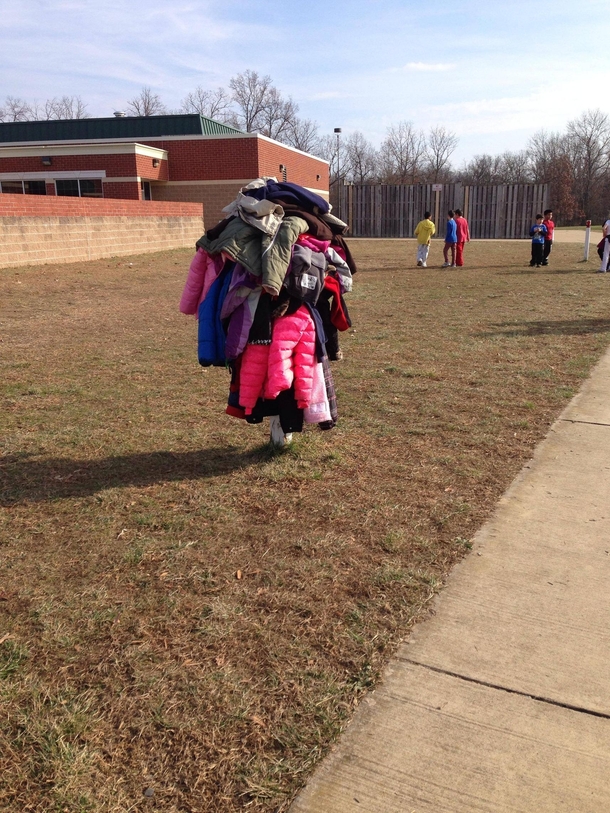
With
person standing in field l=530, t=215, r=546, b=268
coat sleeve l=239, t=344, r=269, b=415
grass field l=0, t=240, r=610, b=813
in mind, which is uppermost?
person standing in field l=530, t=215, r=546, b=268

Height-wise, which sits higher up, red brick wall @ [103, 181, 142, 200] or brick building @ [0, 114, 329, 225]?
brick building @ [0, 114, 329, 225]

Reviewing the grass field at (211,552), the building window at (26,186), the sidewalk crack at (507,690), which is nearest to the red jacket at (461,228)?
the grass field at (211,552)

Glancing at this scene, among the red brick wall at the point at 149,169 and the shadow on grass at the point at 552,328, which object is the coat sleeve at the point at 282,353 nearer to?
the shadow on grass at the point at 552,328

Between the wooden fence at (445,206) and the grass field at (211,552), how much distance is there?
37.5 m

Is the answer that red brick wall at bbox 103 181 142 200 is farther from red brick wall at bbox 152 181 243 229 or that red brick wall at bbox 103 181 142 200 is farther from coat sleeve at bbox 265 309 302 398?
coat sleeve at bbox 265 309 302 398

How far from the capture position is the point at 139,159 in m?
31.9

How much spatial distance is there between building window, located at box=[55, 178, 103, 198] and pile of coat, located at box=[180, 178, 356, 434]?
31.0 metres

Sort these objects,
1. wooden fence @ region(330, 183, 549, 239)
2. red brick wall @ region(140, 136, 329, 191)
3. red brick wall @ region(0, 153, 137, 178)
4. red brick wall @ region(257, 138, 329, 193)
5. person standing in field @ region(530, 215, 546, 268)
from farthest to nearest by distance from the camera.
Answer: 1. wooden fence @ region(330, 183, 549, 239)
2. red brick wall @ region(257, 138, 329, 193)
3. red brick wall @ region(140, 136, 329, 191)
4. red brick wall @ region(0, 153, 137, 178)
5. person standing in field @ region(530, 215, 546, 268)

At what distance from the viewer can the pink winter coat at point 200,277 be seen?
399 cm

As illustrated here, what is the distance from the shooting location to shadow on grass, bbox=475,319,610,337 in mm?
9602

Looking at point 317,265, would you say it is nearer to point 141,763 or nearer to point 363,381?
point 141,763

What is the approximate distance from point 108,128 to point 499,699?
130ft

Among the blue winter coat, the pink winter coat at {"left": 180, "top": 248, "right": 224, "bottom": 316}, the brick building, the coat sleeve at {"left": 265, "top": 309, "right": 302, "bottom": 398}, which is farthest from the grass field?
the brick building

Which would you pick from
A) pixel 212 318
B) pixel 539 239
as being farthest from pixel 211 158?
pixel 212 318
